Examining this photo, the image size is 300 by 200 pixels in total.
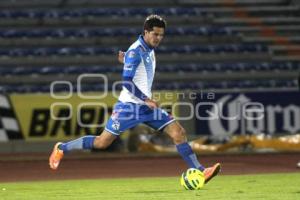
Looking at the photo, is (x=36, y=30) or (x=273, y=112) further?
(x=36, y=30)

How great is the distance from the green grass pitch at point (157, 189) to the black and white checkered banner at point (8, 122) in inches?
265

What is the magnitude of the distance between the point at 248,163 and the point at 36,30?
29.7 ft

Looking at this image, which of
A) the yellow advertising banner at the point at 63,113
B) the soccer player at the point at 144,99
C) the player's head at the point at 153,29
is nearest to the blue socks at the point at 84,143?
the soccer player at the point at 144,99

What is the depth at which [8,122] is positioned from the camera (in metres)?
17.5

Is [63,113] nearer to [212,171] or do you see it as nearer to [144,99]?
[144,99]

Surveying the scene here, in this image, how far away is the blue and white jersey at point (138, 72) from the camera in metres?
8.73

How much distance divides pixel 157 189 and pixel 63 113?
27.8ft

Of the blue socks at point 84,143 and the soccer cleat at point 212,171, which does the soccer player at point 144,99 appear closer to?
the soccer cleat at point 212,171

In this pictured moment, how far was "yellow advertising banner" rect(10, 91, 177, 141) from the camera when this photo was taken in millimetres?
17438

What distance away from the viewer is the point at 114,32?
70.0ft

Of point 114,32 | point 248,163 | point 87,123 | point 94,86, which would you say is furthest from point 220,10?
point 248,163

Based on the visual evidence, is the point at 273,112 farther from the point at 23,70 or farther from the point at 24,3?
the point at 24,3

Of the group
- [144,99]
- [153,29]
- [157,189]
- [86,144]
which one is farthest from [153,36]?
[157,189]

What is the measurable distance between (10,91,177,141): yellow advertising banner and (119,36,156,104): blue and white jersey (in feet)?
27.8
